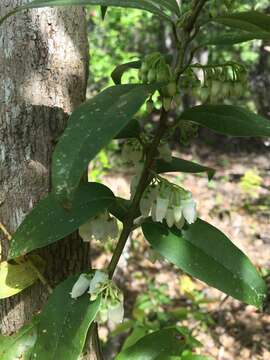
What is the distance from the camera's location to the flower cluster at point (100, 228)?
1.17 m

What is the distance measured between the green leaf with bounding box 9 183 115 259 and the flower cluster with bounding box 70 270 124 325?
5.3 inches

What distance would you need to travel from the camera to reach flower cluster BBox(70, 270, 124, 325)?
1062mm

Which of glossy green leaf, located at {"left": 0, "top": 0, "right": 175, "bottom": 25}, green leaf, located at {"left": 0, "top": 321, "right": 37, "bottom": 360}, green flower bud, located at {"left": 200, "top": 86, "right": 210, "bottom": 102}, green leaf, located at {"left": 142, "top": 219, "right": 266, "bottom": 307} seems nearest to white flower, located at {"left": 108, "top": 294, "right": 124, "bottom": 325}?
green leaf, located at {"left": 142, "top": 219, "right": 266, "bottom": 307}

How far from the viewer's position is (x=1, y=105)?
1217mm

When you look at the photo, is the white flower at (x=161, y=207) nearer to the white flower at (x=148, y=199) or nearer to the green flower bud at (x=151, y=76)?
the white flower at (x=148, y=199)

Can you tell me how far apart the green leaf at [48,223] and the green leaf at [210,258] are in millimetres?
153

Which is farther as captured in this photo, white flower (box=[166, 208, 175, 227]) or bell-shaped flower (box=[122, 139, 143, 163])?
bell-shaped flower (box=[122, 139, 143, 163])

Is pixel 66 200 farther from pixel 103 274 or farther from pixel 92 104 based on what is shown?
pixel 103 274

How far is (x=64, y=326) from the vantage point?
1.03m

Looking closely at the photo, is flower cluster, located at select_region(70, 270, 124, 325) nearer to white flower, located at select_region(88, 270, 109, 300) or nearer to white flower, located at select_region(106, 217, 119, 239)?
white flower, located at select_region(88, 270, 109, 300)

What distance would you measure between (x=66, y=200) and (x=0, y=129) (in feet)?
1.78

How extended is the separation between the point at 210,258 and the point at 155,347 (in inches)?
18.5

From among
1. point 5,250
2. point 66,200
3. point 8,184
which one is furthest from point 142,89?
point 5,250

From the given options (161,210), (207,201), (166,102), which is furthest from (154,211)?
(207,201)
